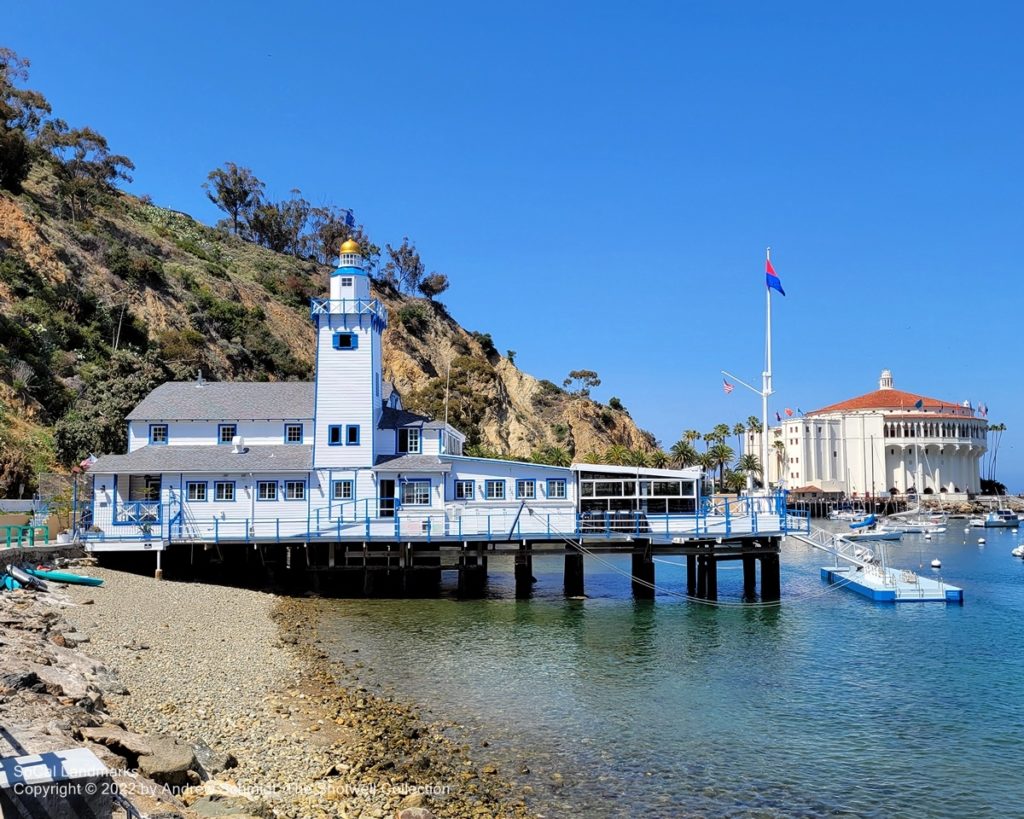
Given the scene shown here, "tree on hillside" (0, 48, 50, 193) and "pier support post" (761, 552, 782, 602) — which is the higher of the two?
"tree on hillside" (0, 48, 50, 193)

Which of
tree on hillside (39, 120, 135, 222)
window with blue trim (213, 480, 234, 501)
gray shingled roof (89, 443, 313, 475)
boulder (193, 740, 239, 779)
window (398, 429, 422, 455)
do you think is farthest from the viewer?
tree on hillside (39, 120, 135, 222)

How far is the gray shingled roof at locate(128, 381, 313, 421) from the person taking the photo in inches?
1544

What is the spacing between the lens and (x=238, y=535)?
1391 inches

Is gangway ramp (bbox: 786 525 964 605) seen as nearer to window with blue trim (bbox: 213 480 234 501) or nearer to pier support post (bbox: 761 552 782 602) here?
pier support post (bbox: 761 552 782 602)

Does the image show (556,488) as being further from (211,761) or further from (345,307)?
(211,761)

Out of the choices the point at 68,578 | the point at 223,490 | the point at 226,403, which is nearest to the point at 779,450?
the point at 226,403

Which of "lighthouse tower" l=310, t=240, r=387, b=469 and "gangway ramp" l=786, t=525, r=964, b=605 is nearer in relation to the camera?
"gangway ramp" l=786, t=525, r=964, b=605

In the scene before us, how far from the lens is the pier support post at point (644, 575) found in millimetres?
35312

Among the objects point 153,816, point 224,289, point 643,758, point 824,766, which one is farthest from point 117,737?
point 224,289

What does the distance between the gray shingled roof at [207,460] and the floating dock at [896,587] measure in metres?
25.0

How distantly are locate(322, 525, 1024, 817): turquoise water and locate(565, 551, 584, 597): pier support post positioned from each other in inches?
34.4

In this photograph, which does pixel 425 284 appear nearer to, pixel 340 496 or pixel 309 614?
pixel 340 496

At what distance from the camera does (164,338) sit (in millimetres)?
70000

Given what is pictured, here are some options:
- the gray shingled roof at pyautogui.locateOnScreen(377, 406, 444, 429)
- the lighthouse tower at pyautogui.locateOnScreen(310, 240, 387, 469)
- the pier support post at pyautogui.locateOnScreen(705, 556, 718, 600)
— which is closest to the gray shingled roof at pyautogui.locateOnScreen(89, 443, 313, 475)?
the lighthouse tower at pyautogui.locateOnScreen(310, 240, 387, 469)
